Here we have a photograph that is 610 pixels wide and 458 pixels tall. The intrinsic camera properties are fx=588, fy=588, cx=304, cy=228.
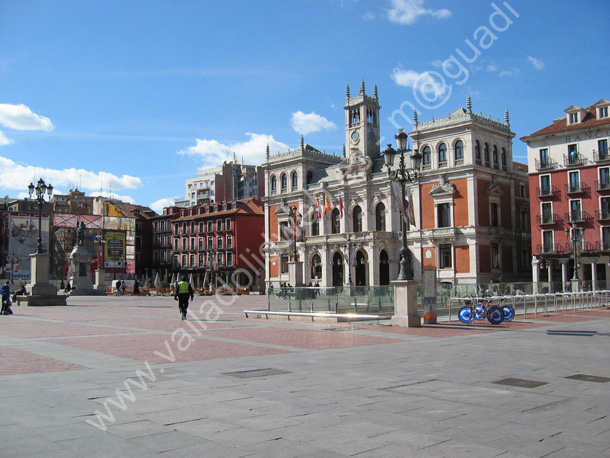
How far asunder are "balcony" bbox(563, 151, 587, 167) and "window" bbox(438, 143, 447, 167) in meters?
10.5

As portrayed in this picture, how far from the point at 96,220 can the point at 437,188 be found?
53136 mm

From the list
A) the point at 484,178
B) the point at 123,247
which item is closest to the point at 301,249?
the point at 484,178

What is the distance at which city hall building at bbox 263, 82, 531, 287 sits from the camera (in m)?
53.7

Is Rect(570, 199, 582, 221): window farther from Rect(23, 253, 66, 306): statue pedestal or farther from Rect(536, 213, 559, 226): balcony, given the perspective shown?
Rect(23, 253, 66, 306): statue pedestal

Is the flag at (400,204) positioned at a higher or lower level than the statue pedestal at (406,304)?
higher

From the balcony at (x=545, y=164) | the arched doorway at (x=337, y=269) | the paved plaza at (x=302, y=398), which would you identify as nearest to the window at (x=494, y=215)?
the balcony at (x=545, y=164)

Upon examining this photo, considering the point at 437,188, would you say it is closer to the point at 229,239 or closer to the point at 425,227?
the point at 425,227

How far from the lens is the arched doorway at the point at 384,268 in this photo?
60.0 m

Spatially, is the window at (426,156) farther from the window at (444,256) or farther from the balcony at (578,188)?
the balcony at (578,188)

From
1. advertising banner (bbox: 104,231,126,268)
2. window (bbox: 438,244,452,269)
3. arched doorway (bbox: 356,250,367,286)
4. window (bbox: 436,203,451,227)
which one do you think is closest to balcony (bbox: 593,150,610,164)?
window (bbox: 436,203,451,227)

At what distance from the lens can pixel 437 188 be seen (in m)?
55.2

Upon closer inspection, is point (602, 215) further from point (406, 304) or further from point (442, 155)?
point (406, 304)

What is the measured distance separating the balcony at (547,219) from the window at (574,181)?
2531mm

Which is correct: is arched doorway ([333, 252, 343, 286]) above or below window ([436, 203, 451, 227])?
below
